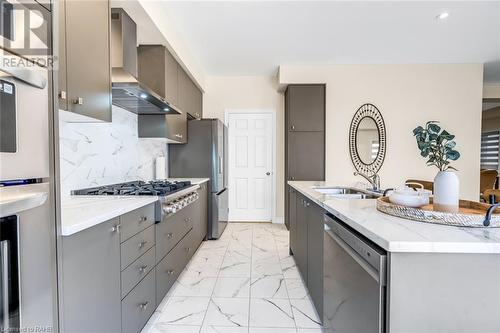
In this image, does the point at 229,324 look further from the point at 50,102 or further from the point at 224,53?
the point at 224,53

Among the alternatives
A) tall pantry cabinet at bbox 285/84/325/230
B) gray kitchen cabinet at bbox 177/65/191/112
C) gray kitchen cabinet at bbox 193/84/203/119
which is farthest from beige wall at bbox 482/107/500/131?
gray kitchen cabinet at bbox 177/65/191/112

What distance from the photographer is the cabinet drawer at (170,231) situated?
188cm

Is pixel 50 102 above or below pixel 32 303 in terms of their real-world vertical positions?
above

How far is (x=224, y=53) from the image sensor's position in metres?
3.79

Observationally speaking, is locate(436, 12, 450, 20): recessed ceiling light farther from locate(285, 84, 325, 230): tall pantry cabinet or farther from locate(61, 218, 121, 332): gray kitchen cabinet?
locate(61, 218, 121, 332): gray kitchen cabinet

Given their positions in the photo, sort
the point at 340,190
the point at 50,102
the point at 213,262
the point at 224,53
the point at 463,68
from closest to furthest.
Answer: the point at 50,102, the point at 340,190, the point at 213,262, the point at 224,53, the point at 463,68

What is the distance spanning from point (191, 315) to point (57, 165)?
4.93 feet

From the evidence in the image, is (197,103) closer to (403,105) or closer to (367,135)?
(367,135)

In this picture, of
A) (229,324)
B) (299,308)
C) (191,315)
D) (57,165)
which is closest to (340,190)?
(299,308)

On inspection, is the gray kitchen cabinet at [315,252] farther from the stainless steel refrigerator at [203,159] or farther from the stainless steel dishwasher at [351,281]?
the stainless steel refrigerator at [203,159]

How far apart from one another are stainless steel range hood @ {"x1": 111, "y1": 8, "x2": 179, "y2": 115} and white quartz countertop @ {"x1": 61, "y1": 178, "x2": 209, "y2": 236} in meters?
0.79

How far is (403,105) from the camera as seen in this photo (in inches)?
171

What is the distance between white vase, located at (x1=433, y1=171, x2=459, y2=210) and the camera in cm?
114

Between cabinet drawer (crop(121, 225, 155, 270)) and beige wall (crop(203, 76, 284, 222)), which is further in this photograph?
beige wall (crop(203, 76, 284, 222))
